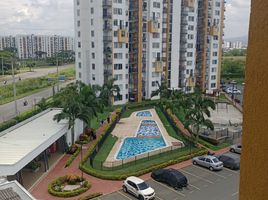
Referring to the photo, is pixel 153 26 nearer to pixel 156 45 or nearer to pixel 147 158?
pixel 156 45

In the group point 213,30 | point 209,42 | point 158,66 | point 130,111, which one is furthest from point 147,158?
point 213,30

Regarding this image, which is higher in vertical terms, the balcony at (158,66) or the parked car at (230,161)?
the balcony at (158,66)

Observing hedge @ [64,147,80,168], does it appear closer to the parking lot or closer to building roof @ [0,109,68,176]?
building roof @ [0,109,68,176]

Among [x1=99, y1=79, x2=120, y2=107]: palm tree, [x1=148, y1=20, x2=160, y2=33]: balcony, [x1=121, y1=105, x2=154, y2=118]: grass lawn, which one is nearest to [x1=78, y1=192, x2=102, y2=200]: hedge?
[x1=99, y1=79, x2=120, y2=107]: palm tree

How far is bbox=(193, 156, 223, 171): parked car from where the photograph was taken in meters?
25.5

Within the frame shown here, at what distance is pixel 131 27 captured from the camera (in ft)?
175

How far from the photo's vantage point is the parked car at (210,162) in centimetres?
2546

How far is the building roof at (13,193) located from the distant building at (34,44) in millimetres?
148264

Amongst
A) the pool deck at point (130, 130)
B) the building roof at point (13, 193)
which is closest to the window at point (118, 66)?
the pool deck at point (130, 130)

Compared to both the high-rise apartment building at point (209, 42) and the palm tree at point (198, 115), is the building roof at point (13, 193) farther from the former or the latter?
the high-rise apartment building at point (209, 42)

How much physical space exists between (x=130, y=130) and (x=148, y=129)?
2405 millimetres

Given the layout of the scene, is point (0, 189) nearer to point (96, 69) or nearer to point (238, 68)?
point (96, 69)

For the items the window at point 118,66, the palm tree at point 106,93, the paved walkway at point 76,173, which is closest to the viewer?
the paved walkway at point 76,173

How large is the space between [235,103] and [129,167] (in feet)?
116
